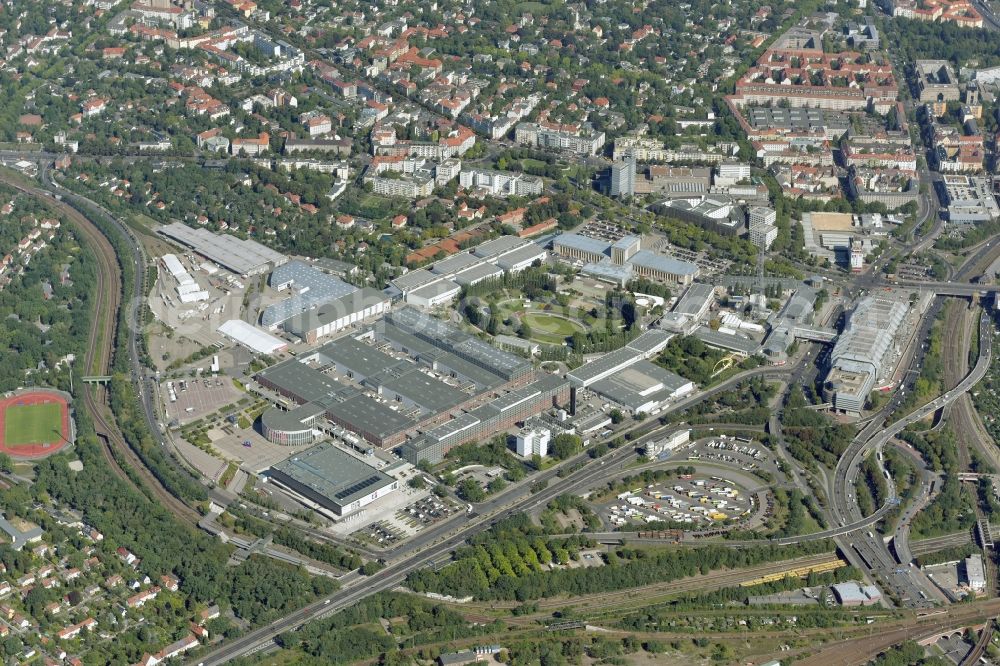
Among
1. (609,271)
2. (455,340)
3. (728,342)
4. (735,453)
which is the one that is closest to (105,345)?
(455,340)

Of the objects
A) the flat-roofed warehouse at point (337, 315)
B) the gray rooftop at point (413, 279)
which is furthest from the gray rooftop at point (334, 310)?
the gray rooftop at point (413, 279)

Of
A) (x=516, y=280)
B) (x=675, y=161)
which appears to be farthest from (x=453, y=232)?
(x=675, y=161)

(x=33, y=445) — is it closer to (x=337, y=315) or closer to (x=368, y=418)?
(x=368, y=418)

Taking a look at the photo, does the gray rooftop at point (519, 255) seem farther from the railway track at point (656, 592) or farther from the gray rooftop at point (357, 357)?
the railway track at point (656, 592)

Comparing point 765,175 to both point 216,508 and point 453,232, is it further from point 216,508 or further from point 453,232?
point 216,508

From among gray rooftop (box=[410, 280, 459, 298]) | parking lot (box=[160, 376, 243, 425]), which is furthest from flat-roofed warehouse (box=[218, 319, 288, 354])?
gray rooftop (box=[410, 280, 459, 298])

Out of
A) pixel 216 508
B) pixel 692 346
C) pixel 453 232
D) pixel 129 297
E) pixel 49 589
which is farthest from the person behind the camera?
pixel 453 232

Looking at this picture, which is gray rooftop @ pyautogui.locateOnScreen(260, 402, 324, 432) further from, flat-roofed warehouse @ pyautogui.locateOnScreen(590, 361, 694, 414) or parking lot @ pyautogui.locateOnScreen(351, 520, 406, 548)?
flat-roofed warehouse @ pyautogui.locateOnScreen(590, 361, 694, 414)
